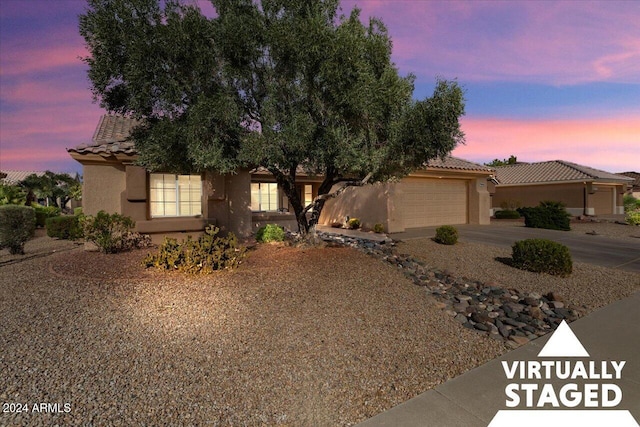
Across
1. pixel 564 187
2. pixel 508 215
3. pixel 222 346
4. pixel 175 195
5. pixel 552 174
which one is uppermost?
pixel 552 174

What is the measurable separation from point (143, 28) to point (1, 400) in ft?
21.6

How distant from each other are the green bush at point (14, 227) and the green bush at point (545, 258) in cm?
1410

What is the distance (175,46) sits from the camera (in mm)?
6836

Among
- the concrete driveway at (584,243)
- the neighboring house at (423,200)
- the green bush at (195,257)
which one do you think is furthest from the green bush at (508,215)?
the green bush at (195,257)

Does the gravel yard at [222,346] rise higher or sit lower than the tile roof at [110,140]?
lower

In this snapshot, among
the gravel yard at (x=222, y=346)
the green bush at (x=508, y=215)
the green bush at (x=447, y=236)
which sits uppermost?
the green bush at (x=508, y=215)

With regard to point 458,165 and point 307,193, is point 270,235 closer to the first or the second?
point 307,193

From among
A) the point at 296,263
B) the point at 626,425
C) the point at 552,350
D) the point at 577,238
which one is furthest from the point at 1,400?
the point at 577,238

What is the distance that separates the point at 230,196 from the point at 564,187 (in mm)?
27971

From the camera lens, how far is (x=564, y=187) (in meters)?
28.7

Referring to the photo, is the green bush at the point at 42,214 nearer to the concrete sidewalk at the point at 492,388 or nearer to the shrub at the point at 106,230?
the shrub at the point at 106,230

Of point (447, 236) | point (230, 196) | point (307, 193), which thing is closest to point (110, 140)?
point (230, 196)

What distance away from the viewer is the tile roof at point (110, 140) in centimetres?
1041

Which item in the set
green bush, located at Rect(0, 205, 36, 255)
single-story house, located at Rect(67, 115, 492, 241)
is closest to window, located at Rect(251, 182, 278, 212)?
single-story house, located at Rect(67, 115, 492, 241)
